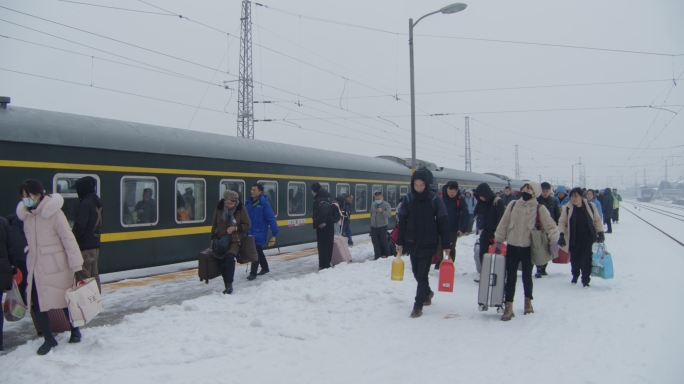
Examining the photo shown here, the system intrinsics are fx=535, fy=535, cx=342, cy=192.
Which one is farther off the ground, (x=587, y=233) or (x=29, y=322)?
(x=587, y=233)

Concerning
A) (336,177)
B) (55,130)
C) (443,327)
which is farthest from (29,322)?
(336,177)

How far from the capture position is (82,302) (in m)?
5.50

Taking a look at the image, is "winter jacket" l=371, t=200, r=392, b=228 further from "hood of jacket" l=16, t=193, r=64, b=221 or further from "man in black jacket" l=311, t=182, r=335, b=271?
"hood of jacket" l=16, t=193, r=64, b=221

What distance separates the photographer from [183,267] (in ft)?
40.1

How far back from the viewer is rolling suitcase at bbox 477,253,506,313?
21.9 feet

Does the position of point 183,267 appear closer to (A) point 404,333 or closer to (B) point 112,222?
(B) point 112,222

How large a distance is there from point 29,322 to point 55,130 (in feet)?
11.2

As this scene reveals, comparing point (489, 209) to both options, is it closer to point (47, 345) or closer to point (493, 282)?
point (493, 282)

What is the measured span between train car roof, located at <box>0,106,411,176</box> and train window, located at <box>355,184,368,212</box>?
10.7 ft

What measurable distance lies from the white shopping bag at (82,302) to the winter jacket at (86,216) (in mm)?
935

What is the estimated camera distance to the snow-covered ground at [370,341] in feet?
15.8

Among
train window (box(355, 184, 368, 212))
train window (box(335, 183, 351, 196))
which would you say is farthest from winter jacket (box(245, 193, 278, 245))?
train window (box(355, 184, 368, 212))

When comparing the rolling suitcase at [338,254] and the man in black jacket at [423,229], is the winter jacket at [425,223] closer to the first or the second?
the man in black jacket at [423,229]

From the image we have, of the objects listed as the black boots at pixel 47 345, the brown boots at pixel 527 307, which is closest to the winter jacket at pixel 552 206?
the brown boots at pixel 527 307
